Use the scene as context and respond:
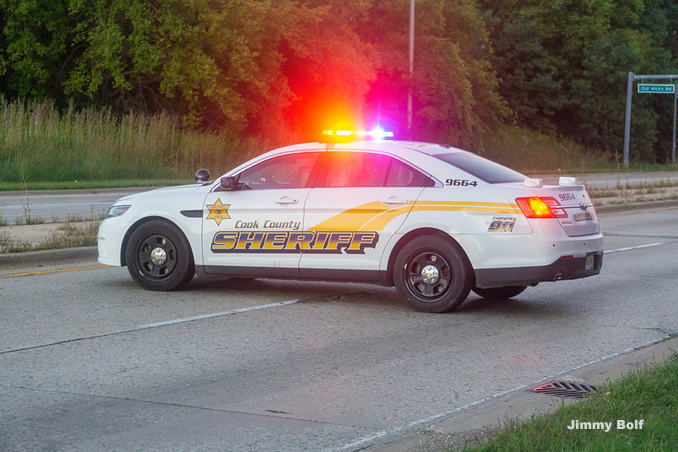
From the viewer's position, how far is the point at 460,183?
9508 mm

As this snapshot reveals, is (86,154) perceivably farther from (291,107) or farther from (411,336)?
(411,336)

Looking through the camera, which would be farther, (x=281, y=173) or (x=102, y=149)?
(x=102, y=149)

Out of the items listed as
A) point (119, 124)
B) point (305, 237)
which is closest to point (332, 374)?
point (305, 237)

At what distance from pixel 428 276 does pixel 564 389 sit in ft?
10.2

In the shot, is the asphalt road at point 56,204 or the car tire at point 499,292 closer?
the car tire at point 499,292

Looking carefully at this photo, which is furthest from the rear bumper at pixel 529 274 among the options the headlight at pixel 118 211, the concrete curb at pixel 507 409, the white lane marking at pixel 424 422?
the headlight at pixel 118 211

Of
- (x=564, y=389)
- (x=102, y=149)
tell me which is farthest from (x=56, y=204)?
(x=564, y=389)

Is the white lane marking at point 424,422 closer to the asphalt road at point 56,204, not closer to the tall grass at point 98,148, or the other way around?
the asphalt road at point 56,204

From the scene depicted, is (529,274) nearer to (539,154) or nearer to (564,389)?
(564,389)

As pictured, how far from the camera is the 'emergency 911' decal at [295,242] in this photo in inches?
379

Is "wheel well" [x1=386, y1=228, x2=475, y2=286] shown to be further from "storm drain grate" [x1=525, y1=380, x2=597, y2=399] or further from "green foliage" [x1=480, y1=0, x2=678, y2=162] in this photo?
"green foliage" [x1=480, y1=0, x2=678, y2=162]

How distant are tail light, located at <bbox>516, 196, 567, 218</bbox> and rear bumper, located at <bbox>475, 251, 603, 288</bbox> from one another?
0.43 m

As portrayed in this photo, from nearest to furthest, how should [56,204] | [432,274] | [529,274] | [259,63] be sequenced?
[529,274], [432,274], [56,204], [259,63]

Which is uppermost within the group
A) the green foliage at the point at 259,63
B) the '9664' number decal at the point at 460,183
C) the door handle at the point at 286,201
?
the green foliage at the point at 259,63
